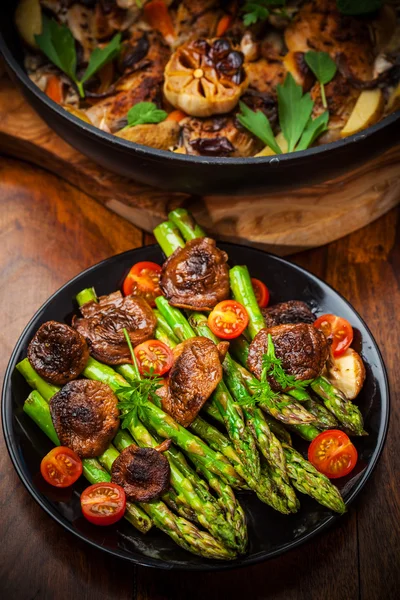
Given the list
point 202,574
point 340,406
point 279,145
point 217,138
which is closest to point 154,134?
point 217,138

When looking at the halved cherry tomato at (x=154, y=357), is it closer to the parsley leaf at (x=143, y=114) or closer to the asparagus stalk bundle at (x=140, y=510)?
the asparagus stalk bundle at (x=140, y=510)

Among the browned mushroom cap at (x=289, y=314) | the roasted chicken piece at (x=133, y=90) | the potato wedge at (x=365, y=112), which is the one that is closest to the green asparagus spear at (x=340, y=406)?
the browned mushroom cap at (x=289, y=314)

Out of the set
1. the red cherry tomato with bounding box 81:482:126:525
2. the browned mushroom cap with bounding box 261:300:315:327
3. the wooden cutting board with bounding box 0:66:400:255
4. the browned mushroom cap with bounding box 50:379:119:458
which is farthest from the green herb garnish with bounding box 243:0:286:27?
the red cherry tomato with bounding box 81:482:126:525

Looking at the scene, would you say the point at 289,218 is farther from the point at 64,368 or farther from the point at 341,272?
the point at 64,368

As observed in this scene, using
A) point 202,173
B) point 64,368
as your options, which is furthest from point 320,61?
point 64,368

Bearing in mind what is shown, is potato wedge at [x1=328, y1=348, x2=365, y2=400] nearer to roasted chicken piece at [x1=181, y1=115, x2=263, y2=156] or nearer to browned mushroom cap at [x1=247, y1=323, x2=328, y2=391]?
browned mushroom cap at [x1=247, y1=323, x2=328, y2=391]

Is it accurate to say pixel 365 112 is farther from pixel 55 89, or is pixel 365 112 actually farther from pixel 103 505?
pixel 103 505

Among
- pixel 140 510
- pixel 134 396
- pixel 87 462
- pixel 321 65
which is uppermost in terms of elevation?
pixel 321 65
